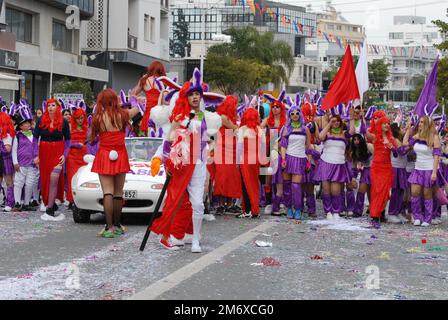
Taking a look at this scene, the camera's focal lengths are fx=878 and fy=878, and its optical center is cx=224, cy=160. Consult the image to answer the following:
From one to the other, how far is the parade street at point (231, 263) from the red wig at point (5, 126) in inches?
73.4

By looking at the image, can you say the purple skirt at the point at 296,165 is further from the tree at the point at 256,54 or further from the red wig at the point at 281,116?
the tree at the point at 256,54

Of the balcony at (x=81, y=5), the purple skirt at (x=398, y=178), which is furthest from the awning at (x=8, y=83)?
the purple skirt at (x=398, y=178)

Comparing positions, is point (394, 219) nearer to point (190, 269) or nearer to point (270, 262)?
point (270, 262)

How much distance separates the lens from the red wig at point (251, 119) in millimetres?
14766

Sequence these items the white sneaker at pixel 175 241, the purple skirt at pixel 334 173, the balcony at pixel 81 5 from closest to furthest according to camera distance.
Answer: the white sneaker at pixel 175 241 < the purple skirt at pixel 334 173 < the balcony at pixel 81 5

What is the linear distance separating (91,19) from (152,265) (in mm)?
43826

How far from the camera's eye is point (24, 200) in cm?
1476

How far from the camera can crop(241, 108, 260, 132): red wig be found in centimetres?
1477

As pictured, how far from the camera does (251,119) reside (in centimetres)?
1478

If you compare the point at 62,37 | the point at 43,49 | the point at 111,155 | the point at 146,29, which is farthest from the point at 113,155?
the point at 146,29

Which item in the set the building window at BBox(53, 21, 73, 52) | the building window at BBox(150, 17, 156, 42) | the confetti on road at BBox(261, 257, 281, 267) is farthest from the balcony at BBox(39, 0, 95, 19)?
the confetti on road at BBox(261, 257, 281, 267)

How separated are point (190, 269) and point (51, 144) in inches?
231
